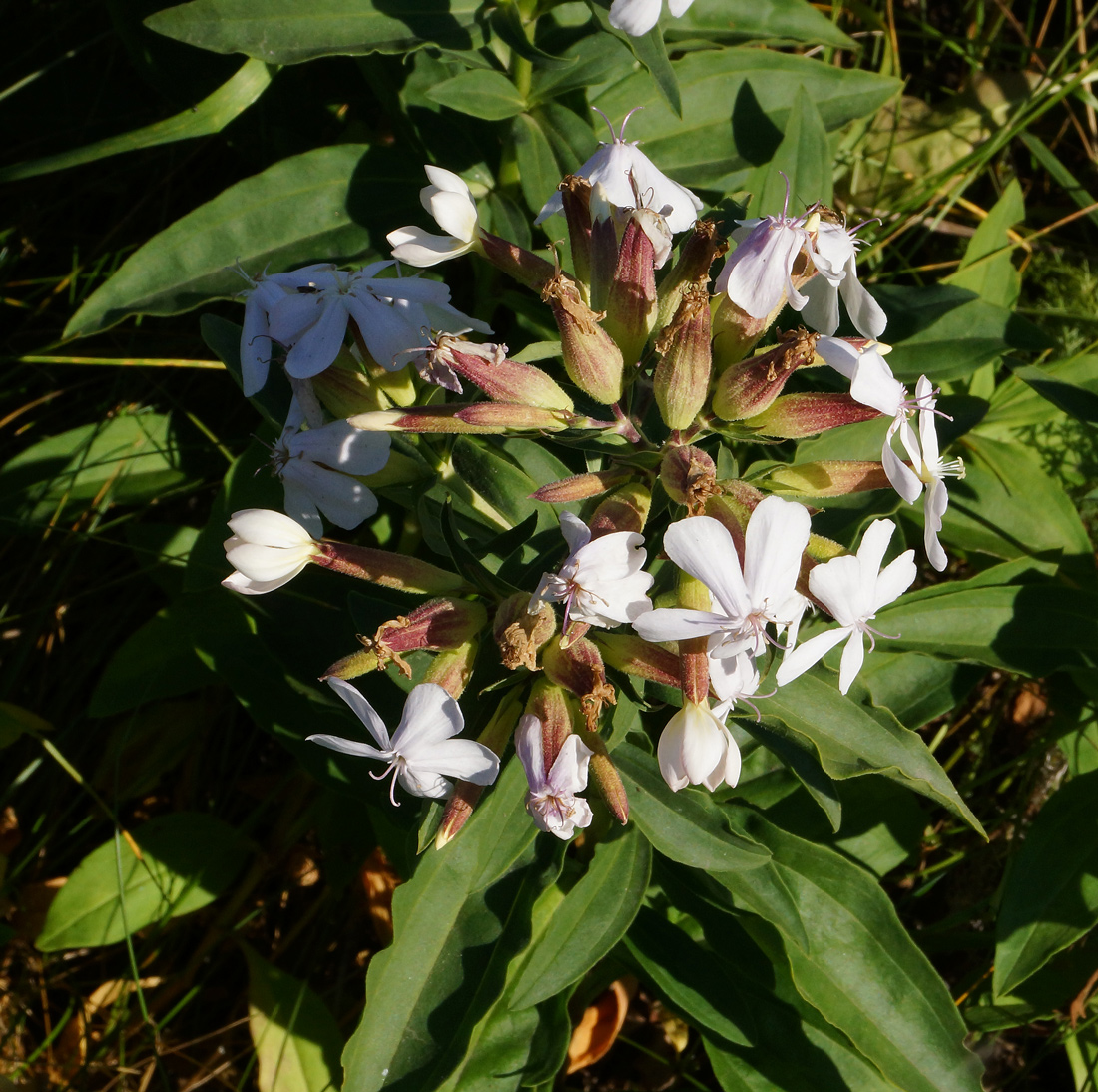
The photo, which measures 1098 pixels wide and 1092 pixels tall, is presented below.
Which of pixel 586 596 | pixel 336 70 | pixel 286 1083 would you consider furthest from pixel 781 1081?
pixel 336 70

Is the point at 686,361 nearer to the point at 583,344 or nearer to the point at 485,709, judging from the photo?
the point at 583,344

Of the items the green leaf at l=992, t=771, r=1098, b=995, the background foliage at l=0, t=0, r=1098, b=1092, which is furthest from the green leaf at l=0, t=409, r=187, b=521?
the green leaf at l=992, t=771, r=1098, b=995

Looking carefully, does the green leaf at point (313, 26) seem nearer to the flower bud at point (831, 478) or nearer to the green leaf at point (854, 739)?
the flower bud at point (831, 478)

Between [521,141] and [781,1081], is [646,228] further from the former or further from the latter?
[781,1081]

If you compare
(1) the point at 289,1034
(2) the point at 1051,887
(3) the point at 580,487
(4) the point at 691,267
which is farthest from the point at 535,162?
(1) the point at 289,1034

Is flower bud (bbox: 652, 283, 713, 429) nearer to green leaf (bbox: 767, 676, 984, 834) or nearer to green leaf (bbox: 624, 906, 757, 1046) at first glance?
green leaf (bbox: 767, 676, 984, 834)
